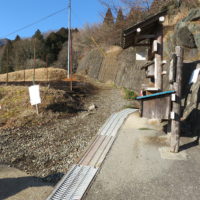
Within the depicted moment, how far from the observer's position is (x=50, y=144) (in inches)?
211

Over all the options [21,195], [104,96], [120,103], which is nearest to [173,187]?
[21,195]

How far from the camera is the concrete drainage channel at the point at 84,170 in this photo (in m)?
2.99

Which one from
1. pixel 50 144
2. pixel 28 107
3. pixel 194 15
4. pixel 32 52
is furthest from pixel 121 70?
pixel 32 52

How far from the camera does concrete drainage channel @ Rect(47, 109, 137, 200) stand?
299cm

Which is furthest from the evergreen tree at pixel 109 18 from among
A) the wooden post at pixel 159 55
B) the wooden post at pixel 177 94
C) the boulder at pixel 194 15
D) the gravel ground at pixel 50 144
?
the wooden post at pixel 177 94

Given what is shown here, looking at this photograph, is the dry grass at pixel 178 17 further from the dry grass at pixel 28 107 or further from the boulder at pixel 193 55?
the dry grass at pixel 28 107

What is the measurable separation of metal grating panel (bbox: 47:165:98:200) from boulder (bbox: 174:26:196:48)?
24.8ft

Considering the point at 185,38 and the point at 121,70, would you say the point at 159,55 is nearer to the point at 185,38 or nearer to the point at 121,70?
the point at 185,38

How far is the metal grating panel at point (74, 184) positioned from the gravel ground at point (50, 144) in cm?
49

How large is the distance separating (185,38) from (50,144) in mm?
7625

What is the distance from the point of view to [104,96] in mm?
11922

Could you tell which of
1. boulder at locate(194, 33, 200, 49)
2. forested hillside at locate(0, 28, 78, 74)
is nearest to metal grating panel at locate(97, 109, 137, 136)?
boulder at locate(194, 33, 200, 49)

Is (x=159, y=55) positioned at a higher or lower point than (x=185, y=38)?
lower

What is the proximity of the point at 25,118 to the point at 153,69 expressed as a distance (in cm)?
518
